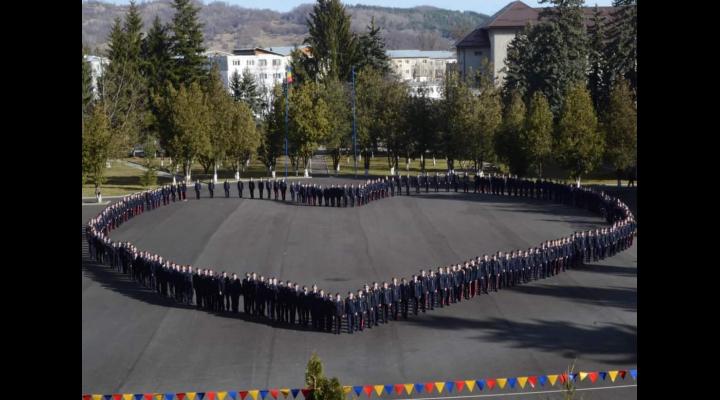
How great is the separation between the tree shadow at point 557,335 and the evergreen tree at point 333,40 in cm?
5754

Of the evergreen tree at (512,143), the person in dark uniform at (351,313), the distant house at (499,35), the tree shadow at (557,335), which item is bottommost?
the tree shadow at (557,335)

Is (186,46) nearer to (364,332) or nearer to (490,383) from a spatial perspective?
(364,332)

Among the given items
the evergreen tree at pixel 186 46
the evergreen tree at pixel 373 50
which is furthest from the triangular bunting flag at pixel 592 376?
the evergreen tree at pixel 373 50

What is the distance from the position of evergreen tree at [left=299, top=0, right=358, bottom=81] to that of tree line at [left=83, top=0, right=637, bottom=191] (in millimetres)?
2319

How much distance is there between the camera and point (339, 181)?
5062 centimetres

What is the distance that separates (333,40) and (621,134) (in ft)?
115

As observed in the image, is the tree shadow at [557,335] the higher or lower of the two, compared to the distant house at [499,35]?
lower

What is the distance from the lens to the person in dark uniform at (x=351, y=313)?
59.8 ft

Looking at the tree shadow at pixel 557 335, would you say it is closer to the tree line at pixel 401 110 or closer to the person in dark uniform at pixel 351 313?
the person in dark uniform at pixel 351 313

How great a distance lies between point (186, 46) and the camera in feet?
227

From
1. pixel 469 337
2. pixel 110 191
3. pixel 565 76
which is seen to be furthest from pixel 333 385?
pixel 565 76

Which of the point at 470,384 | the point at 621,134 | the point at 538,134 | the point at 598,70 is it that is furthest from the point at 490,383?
the point at 598,70

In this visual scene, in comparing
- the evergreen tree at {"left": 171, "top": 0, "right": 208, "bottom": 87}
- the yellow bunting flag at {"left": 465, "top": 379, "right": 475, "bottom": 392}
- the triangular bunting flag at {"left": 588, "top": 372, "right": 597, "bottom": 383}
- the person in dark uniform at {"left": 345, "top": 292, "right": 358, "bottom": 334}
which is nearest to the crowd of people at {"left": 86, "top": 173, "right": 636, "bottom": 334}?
the person in dark uniform at {"left": 345, "top": 292, "right": 358, "bottom": 334}
